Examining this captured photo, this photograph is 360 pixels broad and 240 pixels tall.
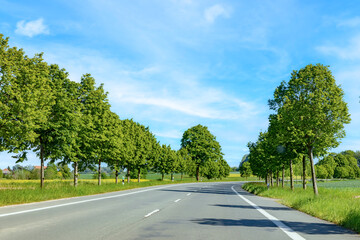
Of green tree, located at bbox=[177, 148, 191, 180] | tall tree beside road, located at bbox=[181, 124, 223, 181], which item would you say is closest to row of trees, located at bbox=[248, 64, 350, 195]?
green tree, located at bbox=[177, 148, 191, 180]

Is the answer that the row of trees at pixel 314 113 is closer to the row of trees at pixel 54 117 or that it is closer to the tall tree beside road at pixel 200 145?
the row of trees at pixel 54 117

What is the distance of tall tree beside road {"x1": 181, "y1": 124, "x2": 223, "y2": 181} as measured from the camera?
81562 millimetres

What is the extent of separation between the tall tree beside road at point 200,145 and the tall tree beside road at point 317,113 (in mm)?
56745

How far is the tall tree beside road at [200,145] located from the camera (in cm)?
8156

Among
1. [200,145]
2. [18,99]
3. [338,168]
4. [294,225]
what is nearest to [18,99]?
[18,99]

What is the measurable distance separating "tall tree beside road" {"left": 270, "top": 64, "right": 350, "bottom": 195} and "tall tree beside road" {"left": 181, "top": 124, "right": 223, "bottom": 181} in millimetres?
56745

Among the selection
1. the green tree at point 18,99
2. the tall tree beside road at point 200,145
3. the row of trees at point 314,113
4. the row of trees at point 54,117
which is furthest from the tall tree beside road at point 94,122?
the tall tree beside road at point 200,145

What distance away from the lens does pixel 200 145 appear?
82.6 meters

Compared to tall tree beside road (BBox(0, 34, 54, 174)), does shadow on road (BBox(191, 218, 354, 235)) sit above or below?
below

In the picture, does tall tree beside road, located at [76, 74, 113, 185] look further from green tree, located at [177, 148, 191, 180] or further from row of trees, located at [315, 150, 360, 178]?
row of trees, located at [315, 150, 360, 178]

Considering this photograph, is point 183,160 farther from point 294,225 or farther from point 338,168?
point 338,168

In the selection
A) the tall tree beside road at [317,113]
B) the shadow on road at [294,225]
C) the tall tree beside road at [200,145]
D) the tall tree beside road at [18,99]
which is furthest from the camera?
the tall tree beside road at [200,145]

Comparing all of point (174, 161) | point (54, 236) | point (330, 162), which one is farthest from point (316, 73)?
point (330, 162)

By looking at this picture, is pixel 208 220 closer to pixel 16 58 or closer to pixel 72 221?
pixel 72 221
